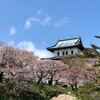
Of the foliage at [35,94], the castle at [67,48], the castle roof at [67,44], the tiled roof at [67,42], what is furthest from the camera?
the tiled roof at [67,42]

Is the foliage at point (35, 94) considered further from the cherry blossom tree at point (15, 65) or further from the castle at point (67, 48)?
the castle at point (67, 48)

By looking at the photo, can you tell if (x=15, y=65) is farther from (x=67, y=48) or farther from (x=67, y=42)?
(x=67, y=42)

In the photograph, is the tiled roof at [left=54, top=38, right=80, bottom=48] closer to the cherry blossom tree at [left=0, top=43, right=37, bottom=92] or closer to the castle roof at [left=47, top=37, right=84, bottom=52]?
the castle roof at [left=47, top=37, right=84, bottom=52]

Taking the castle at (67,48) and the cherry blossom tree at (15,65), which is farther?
the castle at (67,48)

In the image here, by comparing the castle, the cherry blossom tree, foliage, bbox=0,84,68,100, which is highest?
the castle

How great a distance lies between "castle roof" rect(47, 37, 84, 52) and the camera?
6355 centimetres

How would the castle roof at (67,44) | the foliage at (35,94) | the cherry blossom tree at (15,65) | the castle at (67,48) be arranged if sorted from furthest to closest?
the castle roof at (67,44) → the castle at (67,48) → the cherry blossom tree at (15,65) → the foliage at (35,94)

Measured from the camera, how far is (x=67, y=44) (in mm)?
65625

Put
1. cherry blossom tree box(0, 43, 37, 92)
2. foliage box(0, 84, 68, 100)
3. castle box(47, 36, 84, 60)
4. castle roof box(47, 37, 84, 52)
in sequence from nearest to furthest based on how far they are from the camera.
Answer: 1. foliage box(0, 84, 68, 100)
2. cherry blossom tree box(0, 43, 37, 92)
3. castle box(47, 36, 84, 60)
4. castle roof box(47, 37, 84, 52)

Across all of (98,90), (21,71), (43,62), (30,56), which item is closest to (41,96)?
(21,71)

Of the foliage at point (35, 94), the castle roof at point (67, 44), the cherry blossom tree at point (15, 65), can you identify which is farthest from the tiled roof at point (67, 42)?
the cherry blossom tree at point (15, 65)

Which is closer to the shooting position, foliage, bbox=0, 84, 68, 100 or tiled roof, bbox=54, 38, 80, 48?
foliage, bbox=0, 84, 68, 100

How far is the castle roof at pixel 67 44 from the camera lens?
63.5 meters

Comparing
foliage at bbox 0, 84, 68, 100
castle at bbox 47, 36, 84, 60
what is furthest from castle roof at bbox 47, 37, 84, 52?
foliage at bbox 0, 84, 68, 100
